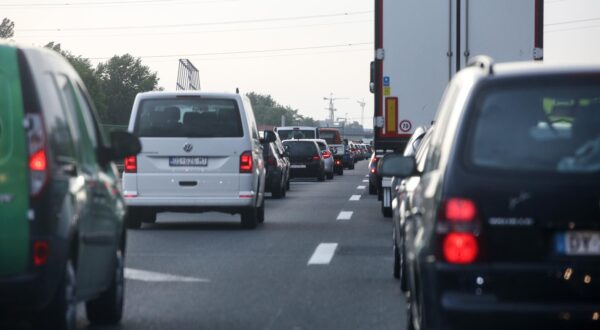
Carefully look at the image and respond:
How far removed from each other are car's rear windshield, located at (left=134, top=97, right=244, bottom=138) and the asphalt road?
1257 millimetres

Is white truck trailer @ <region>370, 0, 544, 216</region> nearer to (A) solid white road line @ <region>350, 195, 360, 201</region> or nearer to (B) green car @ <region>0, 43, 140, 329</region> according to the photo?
(A) solid white road line @ <region>350, 195, 360, 201</region>

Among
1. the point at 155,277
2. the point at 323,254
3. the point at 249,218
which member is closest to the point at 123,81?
the point at 249,218

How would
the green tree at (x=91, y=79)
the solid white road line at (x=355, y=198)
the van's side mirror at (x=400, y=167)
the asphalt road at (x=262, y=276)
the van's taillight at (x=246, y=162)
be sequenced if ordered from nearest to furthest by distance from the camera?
the van's side mirror at (x=400, y=167) → the asphalt road at (x=262, y=276) → the van's taillight at (x=246, y=162) → the solid white road line at (x=355, y=198) → the green tree at (x=91, y=79)

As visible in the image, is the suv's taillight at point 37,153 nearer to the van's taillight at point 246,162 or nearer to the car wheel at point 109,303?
the car wheel at point 109,303

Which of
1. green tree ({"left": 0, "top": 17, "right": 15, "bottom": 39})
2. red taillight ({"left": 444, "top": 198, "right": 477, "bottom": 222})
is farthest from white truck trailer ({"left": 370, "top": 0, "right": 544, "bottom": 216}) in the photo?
green tree ({"left": 0, "top": 17, "right": 15, "bottom": 39})

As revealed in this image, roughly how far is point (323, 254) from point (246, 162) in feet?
12.3

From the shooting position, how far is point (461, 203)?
6.42 meters

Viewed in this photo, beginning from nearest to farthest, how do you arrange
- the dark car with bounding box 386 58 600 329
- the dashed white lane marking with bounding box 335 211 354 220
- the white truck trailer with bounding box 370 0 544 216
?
1. the dark car with bounding box 386 58 600 329
2. the white truck trailer with bounding box 370 0 544 216
3. the dashed white lane marking with bounding box 335 211 354 220

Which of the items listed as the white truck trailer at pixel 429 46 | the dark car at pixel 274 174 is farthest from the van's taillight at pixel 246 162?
the dark car at pixel 274 174

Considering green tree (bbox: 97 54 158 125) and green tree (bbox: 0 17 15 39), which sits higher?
green tree (bbox: 0 17 15 39)

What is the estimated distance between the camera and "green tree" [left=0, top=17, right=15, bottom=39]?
463ft

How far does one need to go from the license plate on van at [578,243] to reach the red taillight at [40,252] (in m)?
2.39

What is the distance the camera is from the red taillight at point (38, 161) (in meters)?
7.04

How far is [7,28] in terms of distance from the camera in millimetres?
142000
